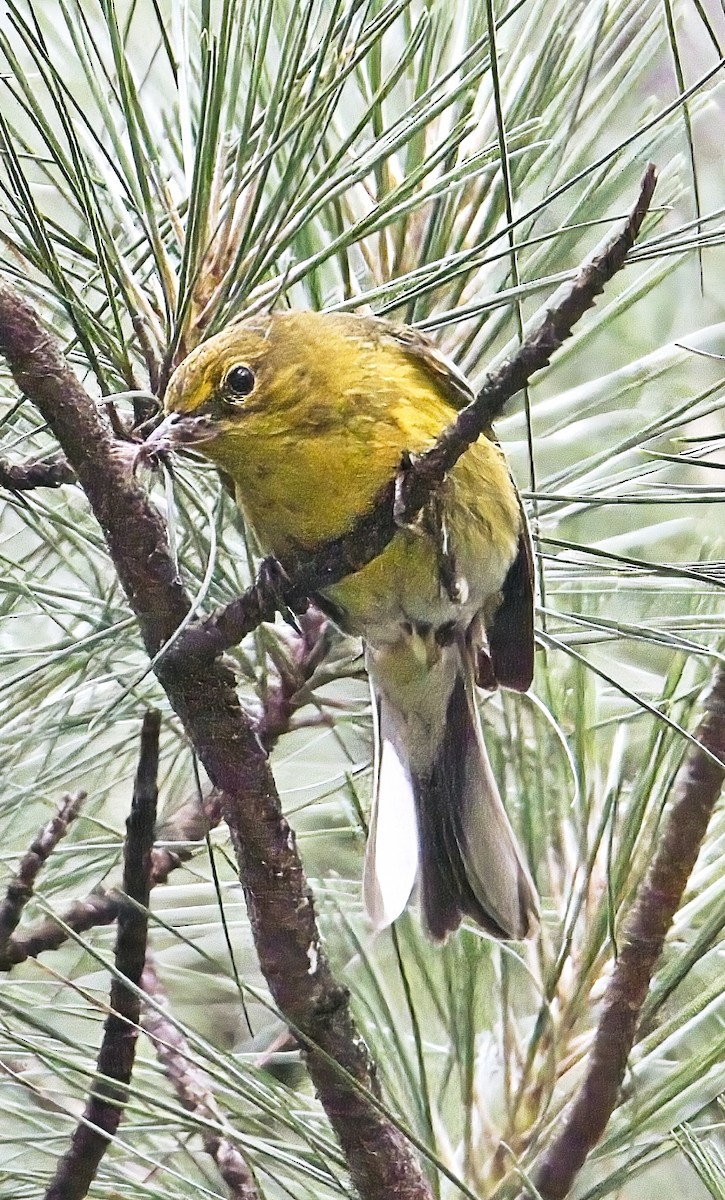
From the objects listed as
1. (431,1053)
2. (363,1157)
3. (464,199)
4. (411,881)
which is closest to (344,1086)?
(363,1157)

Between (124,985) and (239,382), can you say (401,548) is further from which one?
(124,985)

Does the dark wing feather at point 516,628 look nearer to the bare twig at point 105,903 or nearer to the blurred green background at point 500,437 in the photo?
the blurred green background at point 500,437

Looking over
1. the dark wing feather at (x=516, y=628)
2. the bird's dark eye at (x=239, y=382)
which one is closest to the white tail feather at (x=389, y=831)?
the dark wing feather at (x=516, y=628)

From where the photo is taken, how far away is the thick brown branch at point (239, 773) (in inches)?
24.0

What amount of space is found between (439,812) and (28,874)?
15.0 inches

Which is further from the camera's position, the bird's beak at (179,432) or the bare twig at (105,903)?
the bare twig at (105,903)

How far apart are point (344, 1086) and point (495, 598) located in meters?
0.47

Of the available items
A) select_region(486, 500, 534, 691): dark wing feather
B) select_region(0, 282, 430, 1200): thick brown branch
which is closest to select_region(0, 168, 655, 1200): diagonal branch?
select_region(0, 282, 430, 1200): thick brown branch

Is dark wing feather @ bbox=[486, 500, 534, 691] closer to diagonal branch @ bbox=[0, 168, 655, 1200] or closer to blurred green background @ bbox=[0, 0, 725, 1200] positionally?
blurred green background @ bbox=[0, 0, 725, 1200]

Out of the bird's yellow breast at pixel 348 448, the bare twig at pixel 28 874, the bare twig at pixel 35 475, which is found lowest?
the bare twig at pixel 28 874

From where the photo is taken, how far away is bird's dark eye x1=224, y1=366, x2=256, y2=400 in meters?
0.80

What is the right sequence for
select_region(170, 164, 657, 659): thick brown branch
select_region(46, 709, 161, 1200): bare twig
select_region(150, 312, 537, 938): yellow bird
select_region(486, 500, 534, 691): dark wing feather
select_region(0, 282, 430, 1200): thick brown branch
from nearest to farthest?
select_region(170, 164, 657, 659): thick brown branch, select_region(0, 282, 430, 1200): thick brown branch, select_region(46, 709, 161, 1200): bare twig, select_region(150, 312, 537, 938): yellow bird, select_region(486, 500, 534, 691): dark wing feather

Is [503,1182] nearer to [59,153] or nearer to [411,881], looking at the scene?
[411,881]

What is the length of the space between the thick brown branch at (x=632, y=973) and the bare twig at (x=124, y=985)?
256mm
